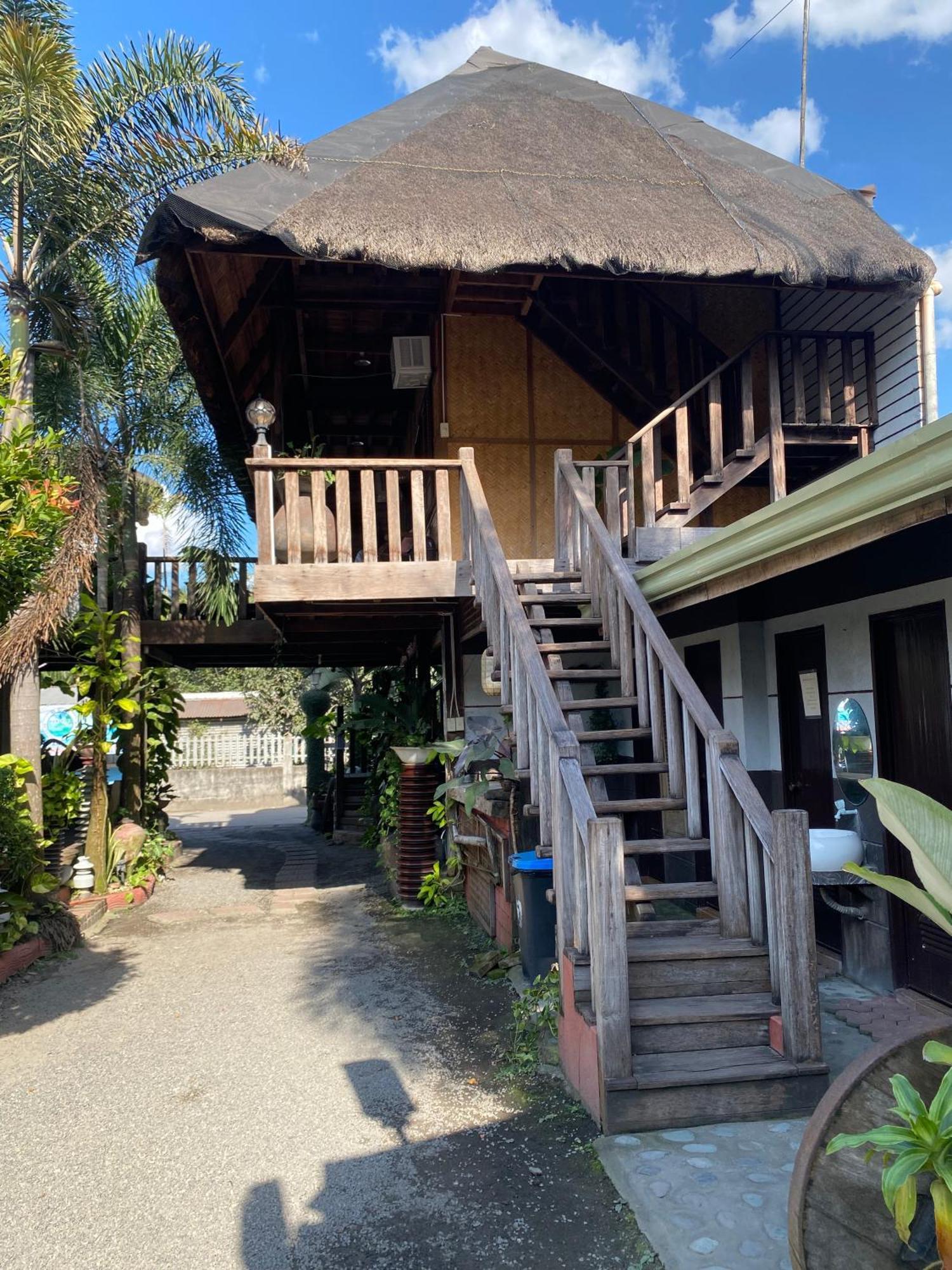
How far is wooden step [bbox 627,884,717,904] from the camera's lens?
4160 millimetres

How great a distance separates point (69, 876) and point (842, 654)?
7471mm

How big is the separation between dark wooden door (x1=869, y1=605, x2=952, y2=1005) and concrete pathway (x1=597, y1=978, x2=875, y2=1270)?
1.59 metres

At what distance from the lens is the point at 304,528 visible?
24.7 ft

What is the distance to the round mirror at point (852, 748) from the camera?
17.3 feet

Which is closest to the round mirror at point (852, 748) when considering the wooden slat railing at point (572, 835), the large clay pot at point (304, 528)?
the wooden slat railing at point (572, 835)

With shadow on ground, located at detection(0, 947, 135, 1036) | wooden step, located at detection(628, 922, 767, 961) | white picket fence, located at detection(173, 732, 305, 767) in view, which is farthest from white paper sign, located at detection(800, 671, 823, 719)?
white picket fence, located at detection(173, 732, 305, 767)

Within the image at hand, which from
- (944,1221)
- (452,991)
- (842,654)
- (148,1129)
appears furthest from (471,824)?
(944,1221)

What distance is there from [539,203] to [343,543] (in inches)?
128

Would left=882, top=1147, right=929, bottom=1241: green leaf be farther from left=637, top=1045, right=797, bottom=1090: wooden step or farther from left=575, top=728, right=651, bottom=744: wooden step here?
left=575, top=728, right=651, bottom=744: wooden step

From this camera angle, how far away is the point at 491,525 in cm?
650

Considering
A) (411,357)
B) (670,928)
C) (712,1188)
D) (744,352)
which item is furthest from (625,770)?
(411,357)

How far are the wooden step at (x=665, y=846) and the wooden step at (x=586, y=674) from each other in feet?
3.91

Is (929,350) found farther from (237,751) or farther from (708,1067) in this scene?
(237,751)

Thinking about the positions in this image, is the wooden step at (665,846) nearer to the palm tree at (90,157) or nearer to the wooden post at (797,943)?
the wooden post at (797,943)
